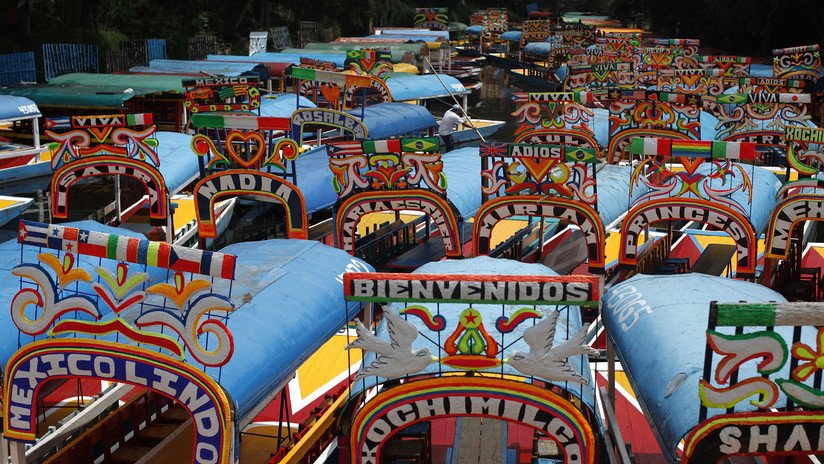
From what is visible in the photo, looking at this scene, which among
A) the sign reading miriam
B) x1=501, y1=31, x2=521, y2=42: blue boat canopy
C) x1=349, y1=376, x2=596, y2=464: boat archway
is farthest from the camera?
x1=501, y1=31, x2=521, y2=42: blue boat canopy

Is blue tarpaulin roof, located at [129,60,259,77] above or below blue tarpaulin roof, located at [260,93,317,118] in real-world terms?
above

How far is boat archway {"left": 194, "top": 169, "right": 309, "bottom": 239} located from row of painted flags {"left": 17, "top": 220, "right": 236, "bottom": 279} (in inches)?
283

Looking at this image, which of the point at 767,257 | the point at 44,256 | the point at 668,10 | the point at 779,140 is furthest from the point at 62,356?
the point at 668,10

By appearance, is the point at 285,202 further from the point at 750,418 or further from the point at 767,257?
the point at 750,418

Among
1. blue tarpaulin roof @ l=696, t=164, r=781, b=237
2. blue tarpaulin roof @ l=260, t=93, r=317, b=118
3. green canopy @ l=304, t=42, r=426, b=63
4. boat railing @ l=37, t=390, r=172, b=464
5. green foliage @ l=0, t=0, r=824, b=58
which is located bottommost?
boat railing @ l=37, t=390, r=172, b=464

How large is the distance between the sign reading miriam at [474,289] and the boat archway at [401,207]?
8.65 m

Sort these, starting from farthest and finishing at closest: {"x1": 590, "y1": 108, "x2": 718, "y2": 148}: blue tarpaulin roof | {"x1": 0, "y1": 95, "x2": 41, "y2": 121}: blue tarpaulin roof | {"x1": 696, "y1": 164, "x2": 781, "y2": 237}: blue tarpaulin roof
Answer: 1. {"x1": 590, "y1": 108, "x2": 718, "y2": 148}: blue tarpaulin roof
2. {"x1": 0, "y1": 95, "x2": 41, "y2": 121}: blue tarpaulin roof
3. {"x1": 696, "y1": 164, "x2": 781, "y2": 237}: blue tarpaulin roof

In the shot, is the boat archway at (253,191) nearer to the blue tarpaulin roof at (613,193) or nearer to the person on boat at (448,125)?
the blue tarpaulin roof at (613,193)

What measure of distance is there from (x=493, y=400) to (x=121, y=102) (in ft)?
95.0

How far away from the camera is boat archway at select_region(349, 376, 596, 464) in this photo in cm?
945

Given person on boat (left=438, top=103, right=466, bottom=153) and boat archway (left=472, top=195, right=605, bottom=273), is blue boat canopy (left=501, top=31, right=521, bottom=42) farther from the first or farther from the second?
boat archway (left=472, top=195, right=605, bottom=273)

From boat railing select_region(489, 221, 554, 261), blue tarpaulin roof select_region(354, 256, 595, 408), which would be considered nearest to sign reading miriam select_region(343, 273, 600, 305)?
blue tarpaulin roof select_region(354, 256, 595, 408)

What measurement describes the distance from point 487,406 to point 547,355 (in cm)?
76

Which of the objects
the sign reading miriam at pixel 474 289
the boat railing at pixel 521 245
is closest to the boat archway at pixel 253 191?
the boat railing at pixel 521 245
